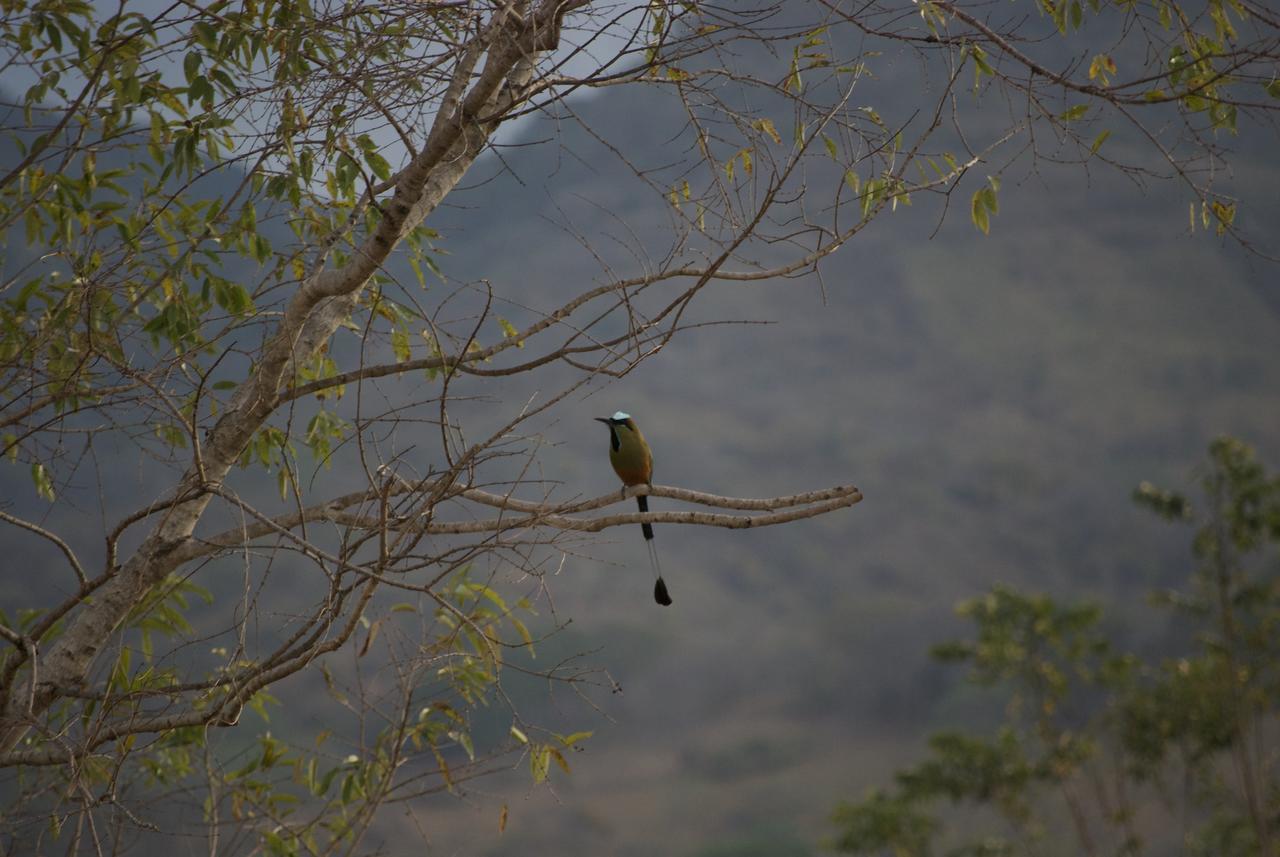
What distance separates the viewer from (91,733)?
1697mm

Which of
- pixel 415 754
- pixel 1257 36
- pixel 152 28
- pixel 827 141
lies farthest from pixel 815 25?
pixel 415 754

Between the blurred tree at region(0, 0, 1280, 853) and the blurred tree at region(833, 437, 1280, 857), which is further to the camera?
the blurred tree at region(833, 437, 1280, 857)

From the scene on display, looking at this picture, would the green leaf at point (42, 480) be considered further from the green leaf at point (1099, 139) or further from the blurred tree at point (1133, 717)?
the blurred tree at point (1133, 717)

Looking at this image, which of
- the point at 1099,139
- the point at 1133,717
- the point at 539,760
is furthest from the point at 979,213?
the point at 1133,717

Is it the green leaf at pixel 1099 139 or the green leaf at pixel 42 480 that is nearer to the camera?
the green leaf at pixel 1099 139

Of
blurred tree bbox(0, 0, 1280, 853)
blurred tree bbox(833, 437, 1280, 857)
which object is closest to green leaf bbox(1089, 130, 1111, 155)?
blurred tree bbox(0, 0, 1280, 853)

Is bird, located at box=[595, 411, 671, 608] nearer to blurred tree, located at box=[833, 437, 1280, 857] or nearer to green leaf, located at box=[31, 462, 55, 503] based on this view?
green leaf, located at box=[31, 462, 55, 503]

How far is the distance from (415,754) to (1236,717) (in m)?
4.80

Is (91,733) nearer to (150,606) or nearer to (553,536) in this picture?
(150,606)

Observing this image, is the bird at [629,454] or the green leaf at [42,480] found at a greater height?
the bird at [629,454]

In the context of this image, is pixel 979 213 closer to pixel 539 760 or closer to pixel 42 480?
pixel 539 760

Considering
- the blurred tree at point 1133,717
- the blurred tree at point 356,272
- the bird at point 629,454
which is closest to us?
the blurred tree at point 356,272

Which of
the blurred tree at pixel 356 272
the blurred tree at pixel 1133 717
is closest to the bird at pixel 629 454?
the blurred tree at pixel 356 272

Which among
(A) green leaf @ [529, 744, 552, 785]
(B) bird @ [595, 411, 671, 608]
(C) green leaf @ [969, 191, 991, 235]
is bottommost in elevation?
(A) green leaf @ [529, 744, 552, 785]
